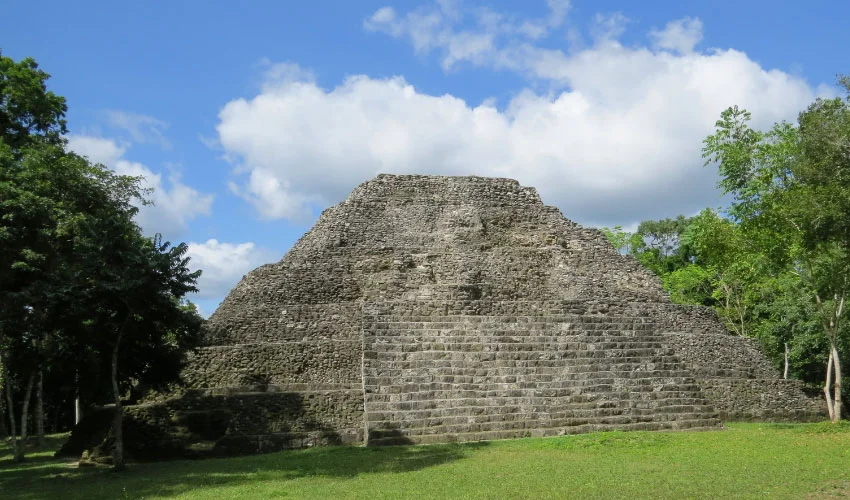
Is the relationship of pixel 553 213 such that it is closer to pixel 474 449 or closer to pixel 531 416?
pixel 531 416

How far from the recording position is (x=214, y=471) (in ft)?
33.1

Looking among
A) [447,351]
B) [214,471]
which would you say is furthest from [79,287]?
[447,351]

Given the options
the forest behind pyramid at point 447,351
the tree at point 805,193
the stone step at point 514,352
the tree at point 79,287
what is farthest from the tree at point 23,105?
the tree at point 805,193

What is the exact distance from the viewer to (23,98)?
51.0ft

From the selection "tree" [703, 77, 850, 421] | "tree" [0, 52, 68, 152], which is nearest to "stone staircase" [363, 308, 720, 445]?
"tree" [703, 77, 850, 421]

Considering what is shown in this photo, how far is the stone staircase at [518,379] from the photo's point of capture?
40.9ft

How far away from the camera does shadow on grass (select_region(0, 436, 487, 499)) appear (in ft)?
29.4

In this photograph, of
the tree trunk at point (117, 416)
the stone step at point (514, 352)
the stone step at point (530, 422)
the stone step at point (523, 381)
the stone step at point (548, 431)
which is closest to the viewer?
the tree trunk at point (117, 416)

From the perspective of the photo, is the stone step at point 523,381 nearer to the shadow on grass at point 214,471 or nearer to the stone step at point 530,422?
the stone step at point 530,422

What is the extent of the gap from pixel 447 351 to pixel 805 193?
725cm

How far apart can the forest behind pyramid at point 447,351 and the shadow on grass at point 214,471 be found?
944mm

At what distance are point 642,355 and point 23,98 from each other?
48.9 feet

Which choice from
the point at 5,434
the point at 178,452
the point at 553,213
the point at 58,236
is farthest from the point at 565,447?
the point at 5,434

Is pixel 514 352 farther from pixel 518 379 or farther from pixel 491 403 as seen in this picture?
pixel 491 403
